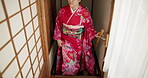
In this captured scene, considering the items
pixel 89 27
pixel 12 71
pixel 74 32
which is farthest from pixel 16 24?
pixel 89 27

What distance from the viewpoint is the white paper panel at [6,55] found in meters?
0.83

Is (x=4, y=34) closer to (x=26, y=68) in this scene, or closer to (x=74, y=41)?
(x=26, y=68)

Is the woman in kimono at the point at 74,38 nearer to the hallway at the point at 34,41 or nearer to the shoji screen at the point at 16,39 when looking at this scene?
the hallway at the point at 34,41

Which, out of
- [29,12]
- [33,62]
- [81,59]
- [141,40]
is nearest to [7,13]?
[29,12]

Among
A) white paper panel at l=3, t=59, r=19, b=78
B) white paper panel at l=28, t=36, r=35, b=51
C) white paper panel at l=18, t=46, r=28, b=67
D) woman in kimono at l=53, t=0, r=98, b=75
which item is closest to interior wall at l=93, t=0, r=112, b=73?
woman in kimono at l=53, t=0, r=98, b=75

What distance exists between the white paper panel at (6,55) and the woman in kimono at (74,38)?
1.10 metres

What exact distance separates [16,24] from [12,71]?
0.37 m

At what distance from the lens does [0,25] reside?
→ 79 cm

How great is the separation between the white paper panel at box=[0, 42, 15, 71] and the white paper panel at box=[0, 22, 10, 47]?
51 mm

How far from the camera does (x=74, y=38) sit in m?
2.03

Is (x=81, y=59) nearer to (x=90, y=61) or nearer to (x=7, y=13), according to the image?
(x=90, y=61)

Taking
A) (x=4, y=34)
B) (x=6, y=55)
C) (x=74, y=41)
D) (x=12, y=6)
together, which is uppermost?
(x=12, y=6)

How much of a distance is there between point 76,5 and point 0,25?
1242mm

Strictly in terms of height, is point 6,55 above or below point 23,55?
above
